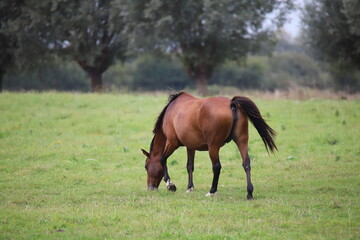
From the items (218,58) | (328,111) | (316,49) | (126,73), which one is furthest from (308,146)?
(126,73)

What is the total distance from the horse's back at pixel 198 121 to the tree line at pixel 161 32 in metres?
18.6

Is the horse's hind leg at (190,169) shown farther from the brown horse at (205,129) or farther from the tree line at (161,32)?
the tree line at (161,32)

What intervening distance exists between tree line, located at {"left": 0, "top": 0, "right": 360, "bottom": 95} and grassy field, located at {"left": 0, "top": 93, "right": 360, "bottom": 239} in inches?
335

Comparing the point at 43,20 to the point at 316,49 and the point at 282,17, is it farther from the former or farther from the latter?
the point at 316,49

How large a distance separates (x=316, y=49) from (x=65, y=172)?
2567 centimetres

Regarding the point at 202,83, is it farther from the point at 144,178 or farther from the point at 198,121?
the point at 198,121

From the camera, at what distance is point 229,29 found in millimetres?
29797

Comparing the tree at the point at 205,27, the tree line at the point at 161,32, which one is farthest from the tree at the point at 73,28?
the tree at the point at 205,27

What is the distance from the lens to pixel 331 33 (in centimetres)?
3170

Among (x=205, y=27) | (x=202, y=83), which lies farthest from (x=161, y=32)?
(x=202, y=83)

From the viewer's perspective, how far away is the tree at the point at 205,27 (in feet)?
97.5

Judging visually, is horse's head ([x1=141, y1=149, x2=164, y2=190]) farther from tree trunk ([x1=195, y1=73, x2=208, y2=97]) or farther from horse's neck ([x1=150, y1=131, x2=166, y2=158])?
tree trunk ([x1=195, y1=73, x2=208, y2=97])

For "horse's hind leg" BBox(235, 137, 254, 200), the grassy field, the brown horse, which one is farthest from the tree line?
"horse's hind leg" BBox(235, 137, 254, 200)

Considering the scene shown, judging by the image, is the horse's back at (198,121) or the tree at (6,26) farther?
the tree at (6,26)
